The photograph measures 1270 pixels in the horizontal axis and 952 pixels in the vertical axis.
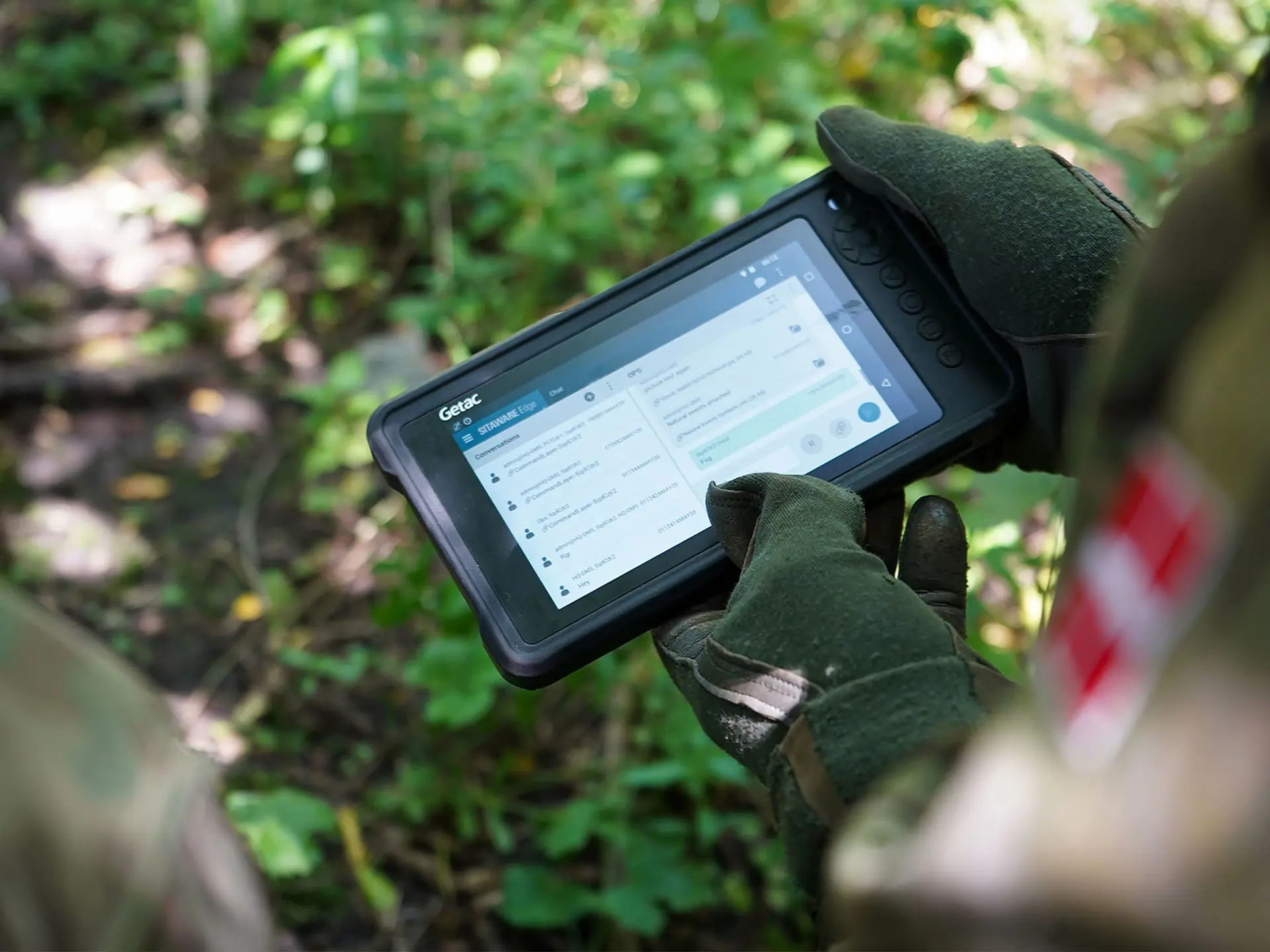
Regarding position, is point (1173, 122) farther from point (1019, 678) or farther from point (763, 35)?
point (1019, 678)

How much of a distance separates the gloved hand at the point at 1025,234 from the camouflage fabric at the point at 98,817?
0.81m

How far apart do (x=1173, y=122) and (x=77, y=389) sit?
85.5 inches

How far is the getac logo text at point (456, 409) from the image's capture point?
1080 mm

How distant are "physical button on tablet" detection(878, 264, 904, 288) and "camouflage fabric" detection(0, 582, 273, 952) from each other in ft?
2.61

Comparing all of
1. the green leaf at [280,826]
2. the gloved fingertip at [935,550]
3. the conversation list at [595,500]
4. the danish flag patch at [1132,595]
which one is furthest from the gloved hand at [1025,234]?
the green leaf at [280,826]

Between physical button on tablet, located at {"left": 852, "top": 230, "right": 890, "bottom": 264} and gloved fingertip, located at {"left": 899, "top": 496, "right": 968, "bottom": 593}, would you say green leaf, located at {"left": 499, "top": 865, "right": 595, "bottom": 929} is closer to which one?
gloved fingertip, located at {"left": 899, "top": 496, "right": 968, "bottom": 593}

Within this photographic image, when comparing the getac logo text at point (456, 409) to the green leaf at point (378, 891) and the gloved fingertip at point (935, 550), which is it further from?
the green leaf at point (378, 891)

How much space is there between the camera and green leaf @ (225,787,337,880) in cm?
125

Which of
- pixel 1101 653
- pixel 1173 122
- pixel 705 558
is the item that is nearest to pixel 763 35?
pixel 1173 122

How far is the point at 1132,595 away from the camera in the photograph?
418 millimetres

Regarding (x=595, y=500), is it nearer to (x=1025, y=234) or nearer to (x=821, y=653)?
(x=821, y=653)

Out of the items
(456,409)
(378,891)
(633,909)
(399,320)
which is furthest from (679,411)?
(399,320)

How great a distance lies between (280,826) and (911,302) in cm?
98

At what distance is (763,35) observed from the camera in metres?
1.74
